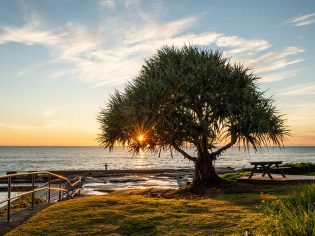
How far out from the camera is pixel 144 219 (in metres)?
11.9

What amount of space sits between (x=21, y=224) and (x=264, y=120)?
15.5 metres

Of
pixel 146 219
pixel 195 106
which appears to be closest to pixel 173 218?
pixel 146 219

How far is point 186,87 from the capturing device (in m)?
22.7

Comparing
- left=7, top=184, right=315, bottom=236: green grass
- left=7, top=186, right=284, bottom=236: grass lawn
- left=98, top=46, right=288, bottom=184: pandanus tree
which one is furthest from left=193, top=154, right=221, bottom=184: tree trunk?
left=7, top=184, right=315, bottom=236: green grass

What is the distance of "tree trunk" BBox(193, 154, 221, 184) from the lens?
23844 mm

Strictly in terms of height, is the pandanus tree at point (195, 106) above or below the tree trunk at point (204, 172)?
above

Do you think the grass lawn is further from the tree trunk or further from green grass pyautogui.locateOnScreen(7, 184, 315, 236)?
the tree trunk

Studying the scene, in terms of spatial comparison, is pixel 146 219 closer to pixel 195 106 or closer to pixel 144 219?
pixel 144 219

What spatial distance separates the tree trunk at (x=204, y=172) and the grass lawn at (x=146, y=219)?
28.4 ft

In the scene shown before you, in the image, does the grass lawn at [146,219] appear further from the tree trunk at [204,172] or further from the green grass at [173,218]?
the tree trunk at [204,172]

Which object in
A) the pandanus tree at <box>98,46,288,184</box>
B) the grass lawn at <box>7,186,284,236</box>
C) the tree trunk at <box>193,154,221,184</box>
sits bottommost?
the grass lawn at <box>7,186,284,236</box>

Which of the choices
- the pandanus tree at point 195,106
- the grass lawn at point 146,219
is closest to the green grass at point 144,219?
the grass lawn at point 146,219

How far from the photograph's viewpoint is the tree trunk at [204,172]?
78.2 feet

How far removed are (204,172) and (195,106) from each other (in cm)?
420
